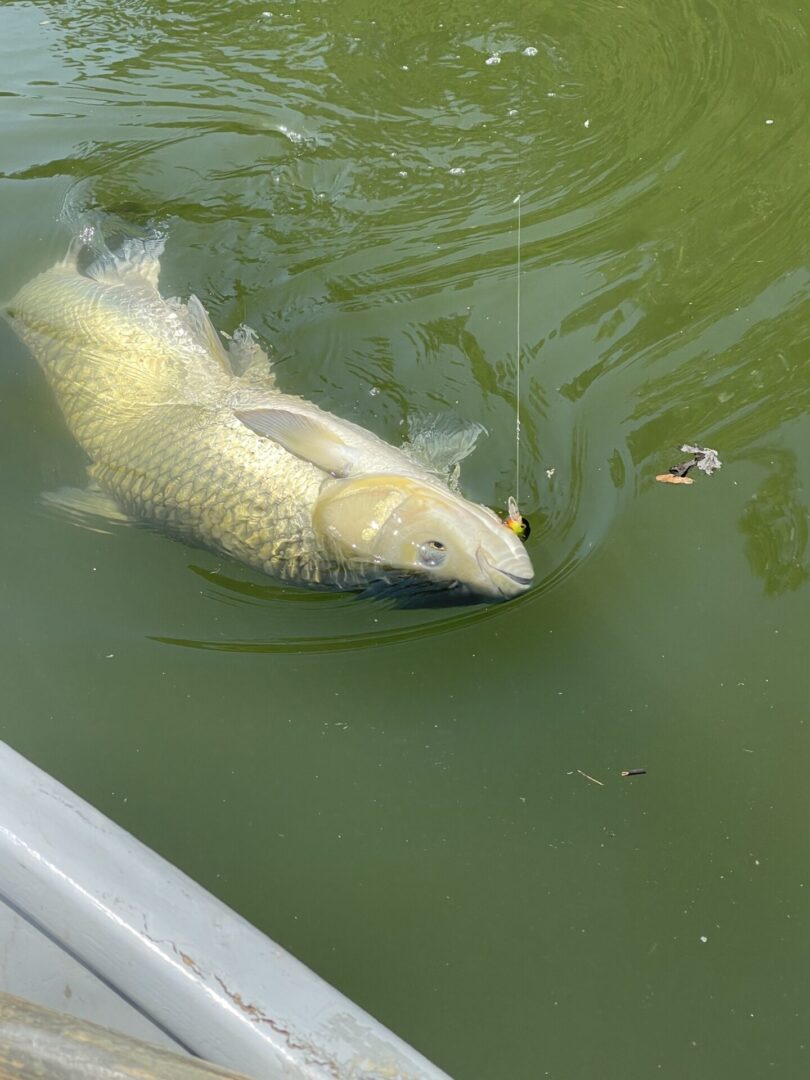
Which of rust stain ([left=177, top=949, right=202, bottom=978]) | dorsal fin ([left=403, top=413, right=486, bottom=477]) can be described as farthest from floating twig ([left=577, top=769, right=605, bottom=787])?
rust stain ([left=177, top=949, right=202, bottom=978])

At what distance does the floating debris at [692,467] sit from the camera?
3.84 m

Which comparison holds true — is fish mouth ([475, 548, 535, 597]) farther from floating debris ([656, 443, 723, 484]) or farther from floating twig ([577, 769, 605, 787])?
floating debris ([656, 443, 723, 484])

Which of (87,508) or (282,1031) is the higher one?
(87,508)

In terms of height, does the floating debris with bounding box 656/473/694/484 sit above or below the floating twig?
above

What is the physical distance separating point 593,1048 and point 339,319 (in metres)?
3.01

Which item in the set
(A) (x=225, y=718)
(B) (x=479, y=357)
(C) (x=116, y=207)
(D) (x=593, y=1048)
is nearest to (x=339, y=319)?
(B) (x=479, y=357)

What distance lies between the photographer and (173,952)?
2.34 meters

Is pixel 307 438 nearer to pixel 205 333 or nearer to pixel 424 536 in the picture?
pixel 424 536

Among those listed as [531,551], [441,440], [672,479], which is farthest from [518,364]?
[531,551]

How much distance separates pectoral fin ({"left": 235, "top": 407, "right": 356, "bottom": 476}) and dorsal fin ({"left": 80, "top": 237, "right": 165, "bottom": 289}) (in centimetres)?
135

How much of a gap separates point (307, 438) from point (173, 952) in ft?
5.91

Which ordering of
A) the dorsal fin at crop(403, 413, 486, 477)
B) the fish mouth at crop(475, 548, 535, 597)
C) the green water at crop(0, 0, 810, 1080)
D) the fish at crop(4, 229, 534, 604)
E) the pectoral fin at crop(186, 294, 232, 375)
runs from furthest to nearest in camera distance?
1. the pectoral fin at crop(186, 294, 232, 375)
2. the dorsal fin at crop(403, 413, 486, 477)
3. the fish at crop(4, 229, 534, 604)
4. the fish mouth at crop(475, 548, 535, 597)
5. the green water at crop(0, 0, 810, 1080)

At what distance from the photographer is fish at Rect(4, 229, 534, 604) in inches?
130

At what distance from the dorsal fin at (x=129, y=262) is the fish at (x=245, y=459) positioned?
0.19 metres
